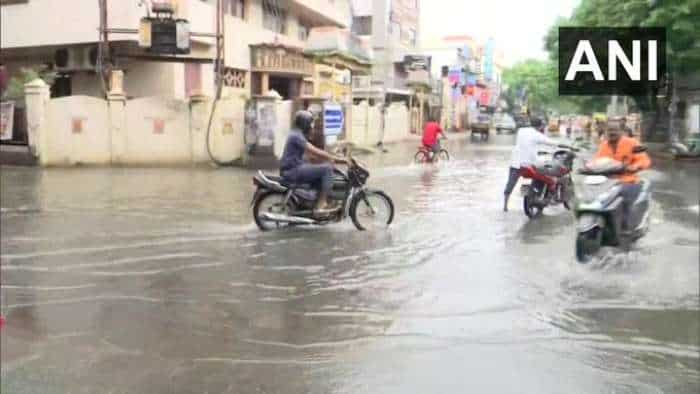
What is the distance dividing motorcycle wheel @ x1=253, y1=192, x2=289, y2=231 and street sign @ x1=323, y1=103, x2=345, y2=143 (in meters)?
9.06

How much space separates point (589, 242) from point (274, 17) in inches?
756

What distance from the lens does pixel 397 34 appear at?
10.5 ft

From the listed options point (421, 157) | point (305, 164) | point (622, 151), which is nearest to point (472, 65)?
point (622, 151)

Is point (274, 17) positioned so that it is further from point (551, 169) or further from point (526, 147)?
point (551, 169)

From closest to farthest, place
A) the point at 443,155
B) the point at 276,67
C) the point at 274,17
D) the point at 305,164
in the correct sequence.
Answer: the point at 305,164, the point at 443,155, the point at 276,67, the point at 274,17

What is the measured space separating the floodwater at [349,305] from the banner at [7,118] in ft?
24.2

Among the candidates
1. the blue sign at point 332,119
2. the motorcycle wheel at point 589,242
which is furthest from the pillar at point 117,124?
the motorcycle wheel at point 589,242

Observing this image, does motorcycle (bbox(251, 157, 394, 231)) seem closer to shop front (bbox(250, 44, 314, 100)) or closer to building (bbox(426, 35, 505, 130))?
building (bbox(426, 35, 505, 130))

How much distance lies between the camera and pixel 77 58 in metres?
17.5

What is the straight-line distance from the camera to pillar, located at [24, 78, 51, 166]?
47.6 ft

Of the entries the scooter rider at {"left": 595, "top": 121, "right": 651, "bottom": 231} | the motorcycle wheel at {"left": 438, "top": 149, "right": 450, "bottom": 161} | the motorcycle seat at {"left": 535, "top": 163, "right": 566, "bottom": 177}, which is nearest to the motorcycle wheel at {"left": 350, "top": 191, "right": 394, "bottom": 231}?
the motorcycle seat at {"left": 535, "top": 163, "right": 566, "bottom": 177}

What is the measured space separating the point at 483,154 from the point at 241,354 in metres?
11.3

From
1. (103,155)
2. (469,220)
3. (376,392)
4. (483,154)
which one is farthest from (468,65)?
(103,155)

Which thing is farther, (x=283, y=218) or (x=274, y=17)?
(x=274, y=17)
